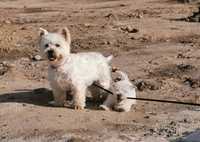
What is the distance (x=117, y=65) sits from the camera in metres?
12.4

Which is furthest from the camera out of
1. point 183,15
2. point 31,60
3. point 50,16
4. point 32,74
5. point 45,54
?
point 50,16

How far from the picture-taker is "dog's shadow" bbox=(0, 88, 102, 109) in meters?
9.46

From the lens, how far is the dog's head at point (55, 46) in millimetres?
8773

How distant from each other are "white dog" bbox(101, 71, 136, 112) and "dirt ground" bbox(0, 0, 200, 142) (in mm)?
106

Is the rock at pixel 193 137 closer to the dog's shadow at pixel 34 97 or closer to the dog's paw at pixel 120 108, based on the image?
the dog's paw at pixel 120 108

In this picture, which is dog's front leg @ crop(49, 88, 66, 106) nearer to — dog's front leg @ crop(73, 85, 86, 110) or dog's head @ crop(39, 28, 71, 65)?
dog's front leg @ crop(73, 85, 86, 110)

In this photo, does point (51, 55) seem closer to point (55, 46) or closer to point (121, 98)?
point (55, 46)

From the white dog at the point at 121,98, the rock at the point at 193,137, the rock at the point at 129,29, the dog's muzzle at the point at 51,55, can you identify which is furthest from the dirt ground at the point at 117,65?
the dog's muzzle at the point at 51,55

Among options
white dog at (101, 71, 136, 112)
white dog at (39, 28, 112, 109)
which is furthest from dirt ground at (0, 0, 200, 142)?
white dog at (39, 28, 112, 109)

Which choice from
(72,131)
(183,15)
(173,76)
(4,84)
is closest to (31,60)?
(4,84)

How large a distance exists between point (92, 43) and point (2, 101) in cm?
562

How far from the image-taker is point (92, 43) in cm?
1500

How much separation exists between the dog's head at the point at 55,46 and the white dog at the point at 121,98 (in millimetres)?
788

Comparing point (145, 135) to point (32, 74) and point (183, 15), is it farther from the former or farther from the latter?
point (183, 15)
